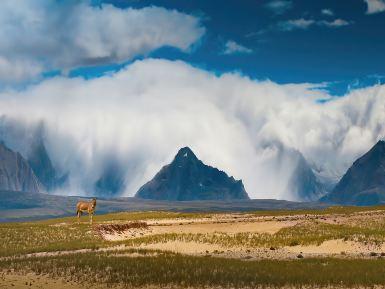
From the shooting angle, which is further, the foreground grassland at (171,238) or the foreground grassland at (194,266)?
the foreground grassland at (171,238)

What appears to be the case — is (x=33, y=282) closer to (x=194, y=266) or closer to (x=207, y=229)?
(x=194, y=266)

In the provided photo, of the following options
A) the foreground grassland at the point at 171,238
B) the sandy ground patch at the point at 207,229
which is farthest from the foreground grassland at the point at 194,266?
the sandy ground patch at the point at 207,229

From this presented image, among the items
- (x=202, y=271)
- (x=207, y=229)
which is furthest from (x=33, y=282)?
(x=207, y=229)

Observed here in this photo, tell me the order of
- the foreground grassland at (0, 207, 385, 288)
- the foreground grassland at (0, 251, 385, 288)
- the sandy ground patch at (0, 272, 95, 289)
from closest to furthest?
the sandy ground patch at (0, 272, 95, 289), the foreground grassland at (0, 251, 385, 288), the foreground grassland at (0, 207, 385, 288)

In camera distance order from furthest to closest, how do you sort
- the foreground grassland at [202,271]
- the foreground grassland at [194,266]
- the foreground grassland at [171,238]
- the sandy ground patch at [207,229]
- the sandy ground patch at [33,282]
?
the sandy ground patch at [207,229]
the foreground grassland at [171,238]
the foreground grassland at [194,266]
the foreground grassland at [202,271]
the sandy ground patch at [33,282]

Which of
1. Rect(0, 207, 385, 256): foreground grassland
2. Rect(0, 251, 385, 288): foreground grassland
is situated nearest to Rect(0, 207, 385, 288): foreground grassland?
Rect(0, 251, 385, 288): foreground grassland

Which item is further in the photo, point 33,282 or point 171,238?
point 171,238

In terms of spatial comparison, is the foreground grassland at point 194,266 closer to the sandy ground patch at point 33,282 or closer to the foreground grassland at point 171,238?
the foreground grassland at point 171,238

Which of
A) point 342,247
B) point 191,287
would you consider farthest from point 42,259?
point 342,247

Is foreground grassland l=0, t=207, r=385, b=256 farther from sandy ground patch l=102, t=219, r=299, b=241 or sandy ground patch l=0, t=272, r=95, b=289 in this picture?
sandy ground patch l=0, t=272, r=95, b=289

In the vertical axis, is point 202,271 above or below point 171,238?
above

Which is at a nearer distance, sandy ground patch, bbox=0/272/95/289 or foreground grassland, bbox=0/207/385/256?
sandy ground patch, bbox=0/272/95/289

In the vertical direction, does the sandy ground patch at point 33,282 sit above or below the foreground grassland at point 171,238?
below

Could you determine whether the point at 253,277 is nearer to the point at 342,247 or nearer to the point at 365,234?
the point at 342,247
